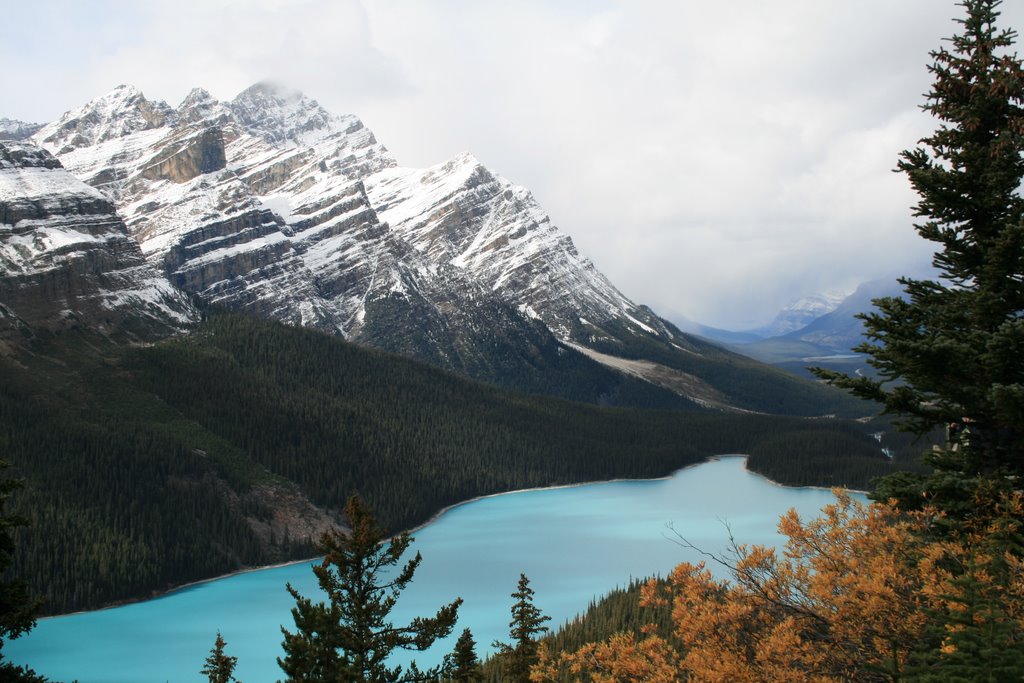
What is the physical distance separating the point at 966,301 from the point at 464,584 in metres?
106

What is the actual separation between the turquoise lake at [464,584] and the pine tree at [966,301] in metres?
42.9

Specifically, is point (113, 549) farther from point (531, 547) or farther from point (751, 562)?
point (751, 562)

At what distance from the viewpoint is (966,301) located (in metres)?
20.4

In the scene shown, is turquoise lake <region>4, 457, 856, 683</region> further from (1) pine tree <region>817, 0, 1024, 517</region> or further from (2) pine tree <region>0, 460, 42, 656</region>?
(2) pine tree <region>0, 460, 42, 656</region>

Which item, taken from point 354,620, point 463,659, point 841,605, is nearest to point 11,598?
point 354,620

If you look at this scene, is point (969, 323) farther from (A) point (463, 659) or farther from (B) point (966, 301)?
(A) point (463, 659)

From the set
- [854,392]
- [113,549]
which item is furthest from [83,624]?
[854,392]

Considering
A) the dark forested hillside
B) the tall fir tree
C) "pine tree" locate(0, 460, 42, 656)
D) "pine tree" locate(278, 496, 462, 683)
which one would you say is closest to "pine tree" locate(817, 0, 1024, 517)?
the tall fir tree

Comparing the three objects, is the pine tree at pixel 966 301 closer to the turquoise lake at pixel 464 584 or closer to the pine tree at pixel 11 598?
the pine tree at pixel 11 598

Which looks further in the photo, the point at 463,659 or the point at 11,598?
the point at 463,659

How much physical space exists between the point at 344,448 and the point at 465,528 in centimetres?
3492

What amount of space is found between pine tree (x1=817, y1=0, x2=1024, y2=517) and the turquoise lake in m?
42.9

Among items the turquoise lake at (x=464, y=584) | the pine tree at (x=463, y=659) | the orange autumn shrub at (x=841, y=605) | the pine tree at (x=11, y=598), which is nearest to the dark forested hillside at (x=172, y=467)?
the turquoise lake at (x=464, y=584)

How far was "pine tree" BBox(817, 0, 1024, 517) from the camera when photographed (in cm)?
1886
